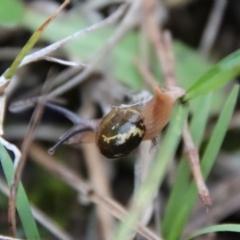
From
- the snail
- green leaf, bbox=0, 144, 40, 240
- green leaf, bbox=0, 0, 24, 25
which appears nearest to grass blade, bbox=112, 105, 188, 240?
the snail

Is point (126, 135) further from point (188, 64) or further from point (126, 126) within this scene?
point (188, 64)

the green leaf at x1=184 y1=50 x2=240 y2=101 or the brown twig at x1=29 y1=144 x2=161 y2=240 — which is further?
the brown twig at x1=29 y1=144 x2=161 y2=240

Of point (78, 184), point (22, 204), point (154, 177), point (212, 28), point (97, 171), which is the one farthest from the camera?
point (212, 28)

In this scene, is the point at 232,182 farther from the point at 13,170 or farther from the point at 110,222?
the point at 13,170

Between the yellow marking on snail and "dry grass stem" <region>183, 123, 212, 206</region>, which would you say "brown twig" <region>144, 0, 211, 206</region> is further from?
the yellow marking on snail

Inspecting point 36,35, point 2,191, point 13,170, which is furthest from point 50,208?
point 36,35

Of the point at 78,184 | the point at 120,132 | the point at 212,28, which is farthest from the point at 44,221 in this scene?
the point at 212,28
